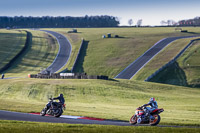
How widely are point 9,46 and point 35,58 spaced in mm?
18005

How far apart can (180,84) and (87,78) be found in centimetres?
2182

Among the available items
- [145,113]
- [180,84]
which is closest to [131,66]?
[180,84]

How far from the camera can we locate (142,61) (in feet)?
327

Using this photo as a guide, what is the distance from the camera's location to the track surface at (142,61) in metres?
90.0

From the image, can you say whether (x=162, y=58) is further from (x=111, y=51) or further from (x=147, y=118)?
(x=147, y=118)

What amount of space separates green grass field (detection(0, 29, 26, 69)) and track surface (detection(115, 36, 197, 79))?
34112 mm

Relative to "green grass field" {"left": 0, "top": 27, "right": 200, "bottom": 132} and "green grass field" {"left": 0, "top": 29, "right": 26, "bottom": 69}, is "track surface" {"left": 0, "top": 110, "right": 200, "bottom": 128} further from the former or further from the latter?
"green grass field" {"left": 0, "top": 29, "right": 26, "bottom": 69}

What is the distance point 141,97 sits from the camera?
59281mm

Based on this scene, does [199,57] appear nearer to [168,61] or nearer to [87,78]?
[168,61]

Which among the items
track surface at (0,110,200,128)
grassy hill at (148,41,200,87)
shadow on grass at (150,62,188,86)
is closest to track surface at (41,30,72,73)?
shadow on grass at (150,62,188,86)

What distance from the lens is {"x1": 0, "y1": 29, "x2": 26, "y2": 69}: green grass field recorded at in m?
111

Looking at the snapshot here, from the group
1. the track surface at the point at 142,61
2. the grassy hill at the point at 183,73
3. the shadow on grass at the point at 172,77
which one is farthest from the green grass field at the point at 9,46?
the grassy hill at the point at 183,73

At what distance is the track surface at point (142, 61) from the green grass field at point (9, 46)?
34.1 meters

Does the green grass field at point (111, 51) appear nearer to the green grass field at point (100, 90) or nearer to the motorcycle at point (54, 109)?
the green grass field at point (100, 90)
